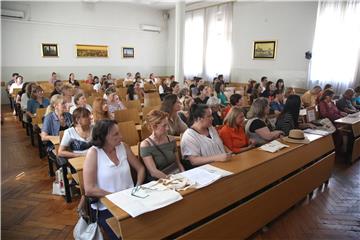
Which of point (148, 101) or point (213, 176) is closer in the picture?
point (213, 176)

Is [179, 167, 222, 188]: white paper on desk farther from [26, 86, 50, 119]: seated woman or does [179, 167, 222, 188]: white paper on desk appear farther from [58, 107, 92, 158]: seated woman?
[26, 86, 50, 119]: seated woman

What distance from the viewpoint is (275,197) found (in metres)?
2.56

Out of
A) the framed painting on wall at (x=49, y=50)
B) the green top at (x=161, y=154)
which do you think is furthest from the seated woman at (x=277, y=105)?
the framed painting on wall at (x=49, y=50)

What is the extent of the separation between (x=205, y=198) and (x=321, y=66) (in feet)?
25.8

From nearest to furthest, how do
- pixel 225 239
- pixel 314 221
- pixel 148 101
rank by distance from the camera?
pixel 225 239, pixel 314 221, pixel 148 101

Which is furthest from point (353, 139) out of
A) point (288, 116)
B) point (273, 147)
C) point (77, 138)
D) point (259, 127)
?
point (77, 138)

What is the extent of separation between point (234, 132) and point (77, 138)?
173cm

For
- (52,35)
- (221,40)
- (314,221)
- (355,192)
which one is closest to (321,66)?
(221,40)

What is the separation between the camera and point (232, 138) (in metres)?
2.95

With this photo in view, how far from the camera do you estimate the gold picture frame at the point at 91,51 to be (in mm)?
10914

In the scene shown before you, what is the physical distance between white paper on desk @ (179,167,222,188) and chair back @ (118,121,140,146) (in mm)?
1407

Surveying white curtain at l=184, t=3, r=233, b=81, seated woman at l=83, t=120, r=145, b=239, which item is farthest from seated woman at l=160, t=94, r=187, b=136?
white curtain at l=184, t=3, r=233, b=81

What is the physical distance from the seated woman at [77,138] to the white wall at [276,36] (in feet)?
→ 25.6

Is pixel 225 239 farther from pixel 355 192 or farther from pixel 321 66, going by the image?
pixel 321 66
